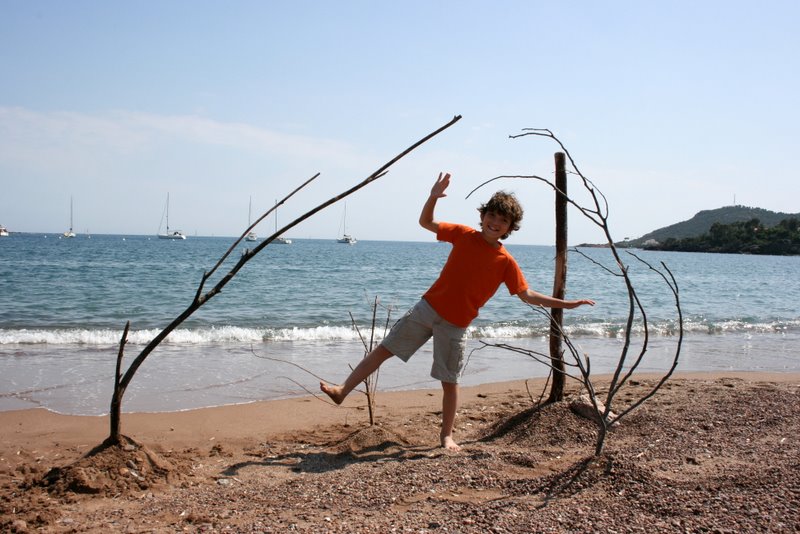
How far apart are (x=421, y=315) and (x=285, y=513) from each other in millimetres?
1778

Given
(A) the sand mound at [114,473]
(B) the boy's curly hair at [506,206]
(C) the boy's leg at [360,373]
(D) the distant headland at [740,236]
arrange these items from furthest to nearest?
(D) the distant headland at [740,236] → (C) the boy's leg at [360,373] → (B) the boy's curly hair at [506,206] → (A) the sand mound at [114,473]

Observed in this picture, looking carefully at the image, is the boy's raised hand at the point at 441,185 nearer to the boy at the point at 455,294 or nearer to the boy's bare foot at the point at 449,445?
the boy at the point at 455,294

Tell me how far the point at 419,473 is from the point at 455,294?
1277 millimetres

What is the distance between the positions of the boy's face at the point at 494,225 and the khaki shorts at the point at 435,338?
0.66 metres

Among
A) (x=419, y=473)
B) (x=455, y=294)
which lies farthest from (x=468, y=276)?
(x=419, y=473)

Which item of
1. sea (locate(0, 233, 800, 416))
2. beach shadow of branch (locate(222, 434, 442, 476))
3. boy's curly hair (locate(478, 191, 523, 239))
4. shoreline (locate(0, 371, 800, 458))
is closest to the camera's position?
beach shadow of branch (locate(222, 434, 442, 476))

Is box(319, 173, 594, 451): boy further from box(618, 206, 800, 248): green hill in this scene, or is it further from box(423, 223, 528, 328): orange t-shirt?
box(618, 206, 800, 248): green hill

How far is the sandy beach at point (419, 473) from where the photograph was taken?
2975 millimetres

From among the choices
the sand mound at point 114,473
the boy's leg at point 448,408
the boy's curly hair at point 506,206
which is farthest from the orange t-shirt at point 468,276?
the sand mound at point 114,473

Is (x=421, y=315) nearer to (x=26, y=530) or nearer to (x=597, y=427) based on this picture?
(x=597, y=427)

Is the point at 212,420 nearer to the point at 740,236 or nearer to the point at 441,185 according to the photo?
the point at 441,185

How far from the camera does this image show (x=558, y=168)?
540 cm

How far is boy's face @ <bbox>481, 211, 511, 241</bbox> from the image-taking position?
14.1ft

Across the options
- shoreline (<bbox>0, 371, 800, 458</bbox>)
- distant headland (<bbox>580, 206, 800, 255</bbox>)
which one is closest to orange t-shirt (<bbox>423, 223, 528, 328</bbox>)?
shoreline (<bbox>0, 371, 800, 458</bbox>)
